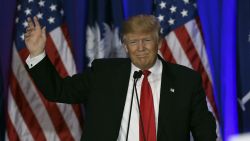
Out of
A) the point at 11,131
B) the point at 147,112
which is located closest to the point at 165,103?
the point at 147,112

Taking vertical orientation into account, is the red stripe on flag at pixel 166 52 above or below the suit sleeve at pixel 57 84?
below

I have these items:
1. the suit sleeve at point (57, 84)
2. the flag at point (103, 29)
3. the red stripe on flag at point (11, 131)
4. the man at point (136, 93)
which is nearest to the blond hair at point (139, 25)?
the man at point (136, 93)

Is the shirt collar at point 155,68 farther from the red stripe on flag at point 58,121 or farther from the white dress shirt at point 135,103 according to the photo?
the red stripe on flag at point 58,121

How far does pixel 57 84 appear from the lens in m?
2.05

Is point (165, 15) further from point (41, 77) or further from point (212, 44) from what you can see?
point (41, 77)

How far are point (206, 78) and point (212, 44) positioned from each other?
0.24 meters

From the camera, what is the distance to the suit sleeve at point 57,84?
1976mm

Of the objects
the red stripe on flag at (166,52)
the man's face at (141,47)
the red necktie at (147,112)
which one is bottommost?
the red stripe on flag at (166,52)

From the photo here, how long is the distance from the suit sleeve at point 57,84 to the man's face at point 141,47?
0.28 meters

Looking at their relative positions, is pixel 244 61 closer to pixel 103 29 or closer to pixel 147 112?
pixel 103 29

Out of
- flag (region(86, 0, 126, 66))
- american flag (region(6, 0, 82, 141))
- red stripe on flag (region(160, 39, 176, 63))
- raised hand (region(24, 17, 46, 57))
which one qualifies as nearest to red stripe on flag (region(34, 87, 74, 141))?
american flag (region(6, 0, 82, 141))

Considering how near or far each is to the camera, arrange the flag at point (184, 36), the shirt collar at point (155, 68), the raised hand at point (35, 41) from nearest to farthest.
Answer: the raised hand at point (35, 41) → the shirt collar at point (155, 68) → the flag at point (184, 36)

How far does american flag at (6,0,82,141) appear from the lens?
114 inches

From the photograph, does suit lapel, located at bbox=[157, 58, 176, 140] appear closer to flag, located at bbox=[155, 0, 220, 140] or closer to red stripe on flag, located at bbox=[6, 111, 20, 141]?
flag, located at bbox=[155, 0, 220, 140]
